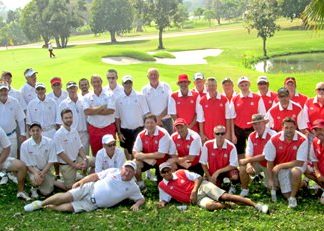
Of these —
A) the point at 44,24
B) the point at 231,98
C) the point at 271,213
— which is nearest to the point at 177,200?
the point at 271,213

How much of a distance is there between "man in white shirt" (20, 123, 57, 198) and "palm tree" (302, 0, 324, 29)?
5.79 metres

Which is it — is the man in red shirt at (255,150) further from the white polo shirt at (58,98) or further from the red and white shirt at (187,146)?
the white polo shirt at (58,98)

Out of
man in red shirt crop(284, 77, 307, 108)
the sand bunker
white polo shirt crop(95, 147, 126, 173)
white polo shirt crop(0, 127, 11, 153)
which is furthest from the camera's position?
the sand bunker

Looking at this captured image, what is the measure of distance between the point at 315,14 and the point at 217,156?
132 inches

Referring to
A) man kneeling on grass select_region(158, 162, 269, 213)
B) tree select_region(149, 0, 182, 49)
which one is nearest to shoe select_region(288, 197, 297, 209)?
man kneeling on grass select_region(158, 162, 269, 213)

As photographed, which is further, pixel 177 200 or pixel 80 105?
pixel 80 105

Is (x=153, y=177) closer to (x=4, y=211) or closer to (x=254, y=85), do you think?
(x=4, y=211)

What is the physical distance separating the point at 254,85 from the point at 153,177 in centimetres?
1423

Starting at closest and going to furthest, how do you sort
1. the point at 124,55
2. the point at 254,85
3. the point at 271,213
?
the point at 271,213 → the point at 254,85 → the point at 124,55

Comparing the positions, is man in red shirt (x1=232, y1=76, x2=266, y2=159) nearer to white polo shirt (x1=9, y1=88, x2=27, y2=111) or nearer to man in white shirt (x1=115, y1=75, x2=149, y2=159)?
man in white shirt (x1=115, y1=75, x2=149, y2=159)

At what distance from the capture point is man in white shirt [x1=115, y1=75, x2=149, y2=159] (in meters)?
11.7

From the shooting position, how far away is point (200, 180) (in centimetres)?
945

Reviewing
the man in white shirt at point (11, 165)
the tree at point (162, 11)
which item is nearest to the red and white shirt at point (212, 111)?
the man in white shirt at point (11, 165)

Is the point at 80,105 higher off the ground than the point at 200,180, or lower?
higher
